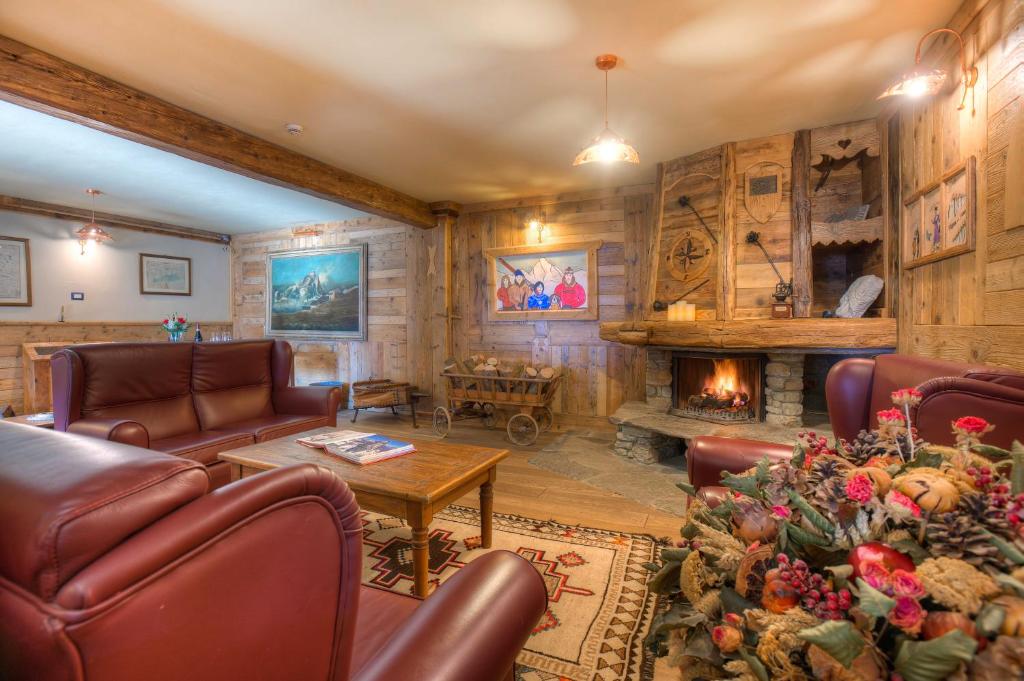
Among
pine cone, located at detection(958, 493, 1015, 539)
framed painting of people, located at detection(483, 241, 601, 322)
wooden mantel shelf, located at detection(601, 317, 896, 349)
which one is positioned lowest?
pine cone, located at detection(958, 493, 1015, 539)

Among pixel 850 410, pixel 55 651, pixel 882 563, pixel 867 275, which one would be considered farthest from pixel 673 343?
pixel 55 651

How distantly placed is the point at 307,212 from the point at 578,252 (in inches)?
141

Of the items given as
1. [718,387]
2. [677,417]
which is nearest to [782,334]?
[718,387]

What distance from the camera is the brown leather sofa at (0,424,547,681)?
1.39 ft

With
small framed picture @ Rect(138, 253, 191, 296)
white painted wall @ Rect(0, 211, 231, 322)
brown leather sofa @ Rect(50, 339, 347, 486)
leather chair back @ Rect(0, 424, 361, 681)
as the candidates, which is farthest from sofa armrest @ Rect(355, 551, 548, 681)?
small framed picture @ Rect(138, 253, 191, 296)

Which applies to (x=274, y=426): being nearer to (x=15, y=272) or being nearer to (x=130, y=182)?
(x=130, y=182)

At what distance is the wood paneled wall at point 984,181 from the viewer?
5.78 ft

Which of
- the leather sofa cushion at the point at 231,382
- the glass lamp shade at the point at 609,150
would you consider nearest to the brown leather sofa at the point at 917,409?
the glass lamp shade at the point at 609,150

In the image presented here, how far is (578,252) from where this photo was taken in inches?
190

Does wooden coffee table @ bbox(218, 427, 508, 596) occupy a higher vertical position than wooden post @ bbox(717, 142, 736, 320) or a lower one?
lower

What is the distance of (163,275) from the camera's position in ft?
21.5

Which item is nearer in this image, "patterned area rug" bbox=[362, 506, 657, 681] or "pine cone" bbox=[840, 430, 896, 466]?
"pine cone" bbox=[840, 430, 896, 466]

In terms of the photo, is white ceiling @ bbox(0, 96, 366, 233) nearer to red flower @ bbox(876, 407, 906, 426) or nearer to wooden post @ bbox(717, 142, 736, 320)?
wooden post @ bbox(717, 142, 736, 320)

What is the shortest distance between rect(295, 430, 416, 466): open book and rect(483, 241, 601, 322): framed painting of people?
2.90 meters
